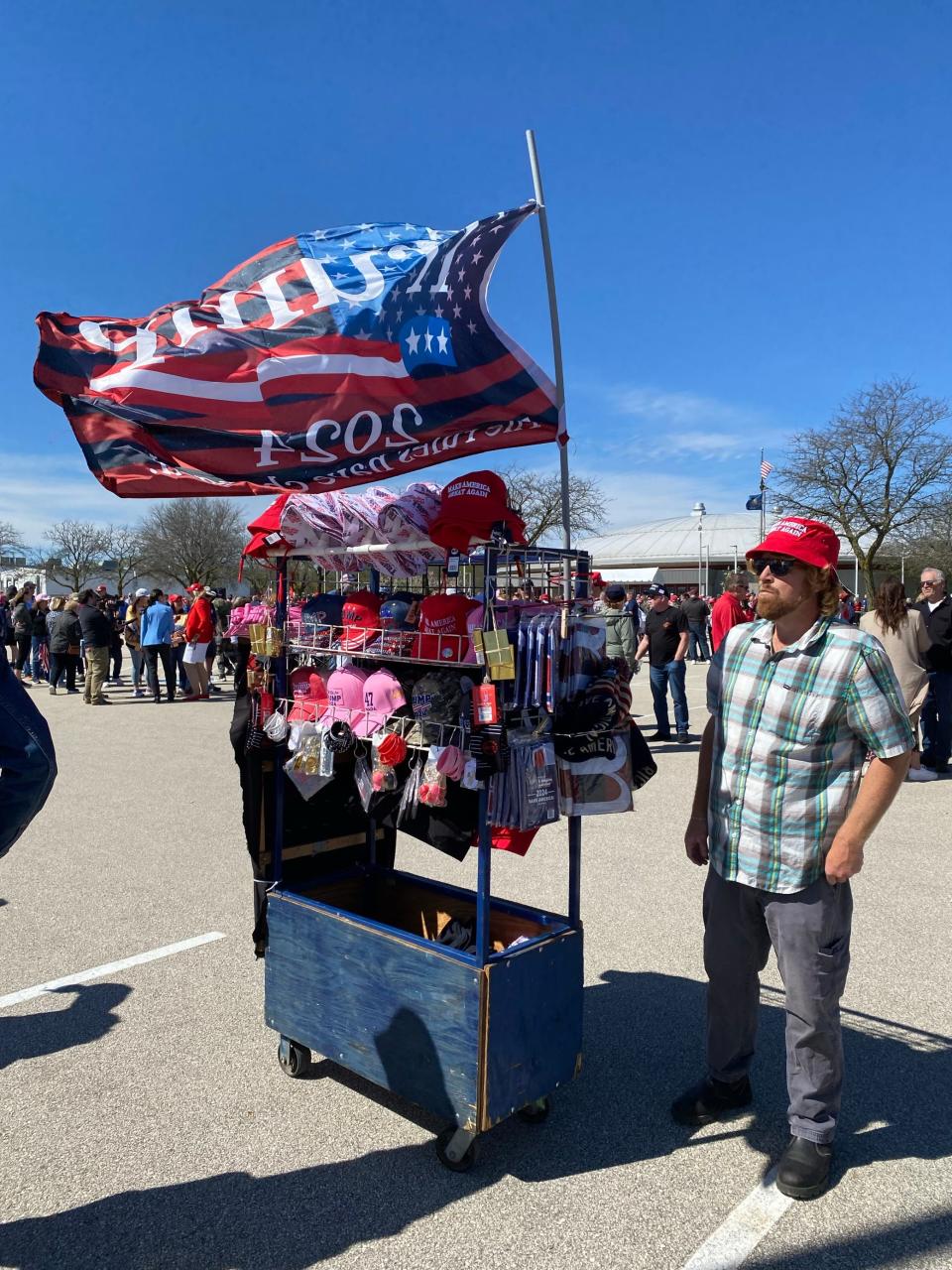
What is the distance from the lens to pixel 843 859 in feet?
8.85

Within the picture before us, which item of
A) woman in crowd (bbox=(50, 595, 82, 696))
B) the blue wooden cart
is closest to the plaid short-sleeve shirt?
the blue wooden cart

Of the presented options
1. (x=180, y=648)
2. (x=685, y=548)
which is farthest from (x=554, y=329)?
(x=685, y=548)

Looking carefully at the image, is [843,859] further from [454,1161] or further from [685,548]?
→ [685,548]

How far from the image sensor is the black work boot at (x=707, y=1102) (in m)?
3.14

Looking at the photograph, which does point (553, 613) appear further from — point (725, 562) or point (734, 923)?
point (725, 562)

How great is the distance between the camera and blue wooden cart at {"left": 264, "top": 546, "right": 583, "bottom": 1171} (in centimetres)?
286

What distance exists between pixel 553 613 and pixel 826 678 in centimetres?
89

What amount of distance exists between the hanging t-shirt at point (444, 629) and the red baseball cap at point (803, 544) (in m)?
0.95

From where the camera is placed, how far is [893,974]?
14.0ft

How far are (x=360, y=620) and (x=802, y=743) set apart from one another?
64.6 inches

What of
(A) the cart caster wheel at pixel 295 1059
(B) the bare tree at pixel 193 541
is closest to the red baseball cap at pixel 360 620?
(A) the cart caster wheel at pixel 295 1059

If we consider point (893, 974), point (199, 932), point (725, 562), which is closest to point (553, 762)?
point (893, 974)

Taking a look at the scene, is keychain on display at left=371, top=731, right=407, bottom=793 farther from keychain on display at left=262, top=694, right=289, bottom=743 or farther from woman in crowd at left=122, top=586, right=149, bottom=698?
woman in crowd at left=122, top=586, right=149, bottom=698

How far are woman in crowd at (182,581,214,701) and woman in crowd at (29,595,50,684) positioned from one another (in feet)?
12.7
